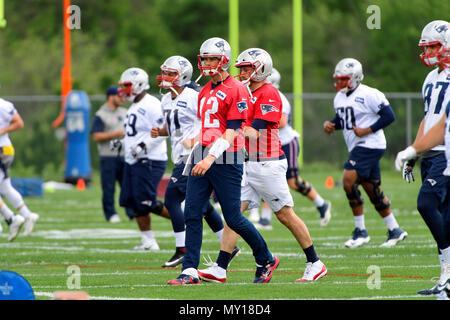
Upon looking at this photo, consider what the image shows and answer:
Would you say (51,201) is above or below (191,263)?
below

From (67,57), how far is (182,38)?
72.2 feet

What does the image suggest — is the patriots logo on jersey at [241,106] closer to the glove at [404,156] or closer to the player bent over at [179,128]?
the glove at [404,156]

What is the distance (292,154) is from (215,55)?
6097 millimetres

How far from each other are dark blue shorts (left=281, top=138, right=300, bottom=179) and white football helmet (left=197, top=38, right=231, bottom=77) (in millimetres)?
5801

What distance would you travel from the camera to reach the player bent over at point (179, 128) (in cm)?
1005

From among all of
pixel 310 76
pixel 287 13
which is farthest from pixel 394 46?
pixel 287 13

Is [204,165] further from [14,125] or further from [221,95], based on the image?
[14,125]

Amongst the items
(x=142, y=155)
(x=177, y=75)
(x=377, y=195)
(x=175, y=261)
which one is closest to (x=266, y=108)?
(x=177, y=75)

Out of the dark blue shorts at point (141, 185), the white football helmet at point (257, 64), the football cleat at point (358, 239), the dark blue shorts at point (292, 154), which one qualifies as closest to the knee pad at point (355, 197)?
the football cleat at point (358, 239)

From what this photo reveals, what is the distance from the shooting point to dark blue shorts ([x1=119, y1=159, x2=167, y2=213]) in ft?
37.1

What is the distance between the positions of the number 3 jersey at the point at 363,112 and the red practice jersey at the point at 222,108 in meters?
3.85

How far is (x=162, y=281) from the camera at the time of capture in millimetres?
8578

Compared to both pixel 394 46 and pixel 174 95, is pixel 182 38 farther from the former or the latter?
pixel 174 95

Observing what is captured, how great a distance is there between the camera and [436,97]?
784cm
